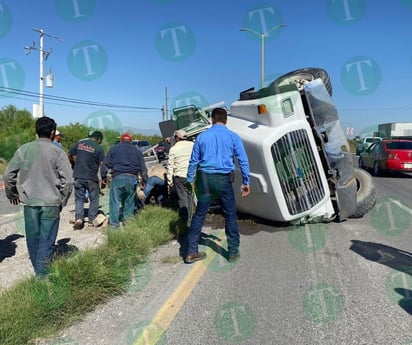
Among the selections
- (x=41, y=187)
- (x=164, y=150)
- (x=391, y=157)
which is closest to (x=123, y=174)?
(x=41, y=187)

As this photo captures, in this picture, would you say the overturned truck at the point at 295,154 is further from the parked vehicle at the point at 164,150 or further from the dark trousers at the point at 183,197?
the parked vehicle at the point at 164,150

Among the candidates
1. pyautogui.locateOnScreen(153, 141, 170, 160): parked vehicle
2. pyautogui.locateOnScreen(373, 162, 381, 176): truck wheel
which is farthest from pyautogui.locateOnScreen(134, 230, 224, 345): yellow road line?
pyautogui.locateOnScreen(373, 162, 381, 176): truck wheel

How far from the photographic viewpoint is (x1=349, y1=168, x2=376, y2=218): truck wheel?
315 inches

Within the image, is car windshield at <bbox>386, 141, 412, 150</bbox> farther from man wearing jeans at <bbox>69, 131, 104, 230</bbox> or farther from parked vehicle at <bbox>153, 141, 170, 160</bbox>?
man wearing jeans at <bbox>69, 131, 104, 230</bbox>

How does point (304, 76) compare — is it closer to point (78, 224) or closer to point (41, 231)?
point (78, 224)

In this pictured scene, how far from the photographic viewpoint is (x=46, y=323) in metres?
3.42

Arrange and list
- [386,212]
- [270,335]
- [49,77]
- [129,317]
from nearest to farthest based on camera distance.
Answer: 1. [270,335]
2. [129,317]
3. [386,212]
4. [49,77]

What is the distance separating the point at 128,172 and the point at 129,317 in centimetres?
372

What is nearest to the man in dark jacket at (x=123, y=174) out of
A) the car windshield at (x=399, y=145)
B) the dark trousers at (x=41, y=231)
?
the dark trousers at (x=41, y=231)

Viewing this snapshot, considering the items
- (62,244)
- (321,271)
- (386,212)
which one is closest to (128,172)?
→ (62,244)

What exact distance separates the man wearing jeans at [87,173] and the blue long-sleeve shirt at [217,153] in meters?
2.94

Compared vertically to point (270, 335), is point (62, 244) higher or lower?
higher

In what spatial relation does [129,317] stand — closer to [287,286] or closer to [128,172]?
[287,286]

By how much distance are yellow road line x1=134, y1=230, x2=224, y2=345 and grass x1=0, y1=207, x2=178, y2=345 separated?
1.94ft
